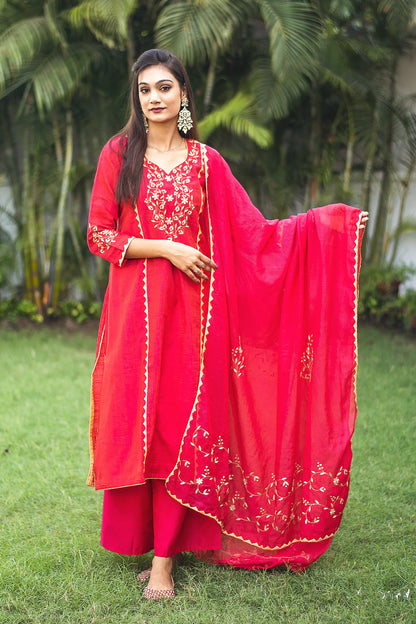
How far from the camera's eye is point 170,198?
8.38 ft

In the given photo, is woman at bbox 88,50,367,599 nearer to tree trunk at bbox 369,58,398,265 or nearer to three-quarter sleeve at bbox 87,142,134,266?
three-quarter sleeve at bbox 87,142,134,266

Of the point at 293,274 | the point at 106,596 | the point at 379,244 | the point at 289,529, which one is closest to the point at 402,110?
the point at 379,244

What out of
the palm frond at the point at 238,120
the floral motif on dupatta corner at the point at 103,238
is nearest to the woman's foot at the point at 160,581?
the floral motif on dupatta corner at the point at 103,238

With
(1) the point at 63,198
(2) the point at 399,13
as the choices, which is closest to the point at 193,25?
(2) the point at 399,13

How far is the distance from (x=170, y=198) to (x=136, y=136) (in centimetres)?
28

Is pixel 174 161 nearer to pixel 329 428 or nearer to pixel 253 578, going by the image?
pixel 329 428

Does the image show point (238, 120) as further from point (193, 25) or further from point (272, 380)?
point (272, 380)

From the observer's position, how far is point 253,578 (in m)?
2.70

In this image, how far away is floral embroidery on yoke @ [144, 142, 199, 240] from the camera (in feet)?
8.38

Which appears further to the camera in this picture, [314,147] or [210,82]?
[314,147]

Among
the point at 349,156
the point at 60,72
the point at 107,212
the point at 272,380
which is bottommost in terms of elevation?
the point at 272,380

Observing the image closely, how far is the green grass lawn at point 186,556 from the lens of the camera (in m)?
2.46

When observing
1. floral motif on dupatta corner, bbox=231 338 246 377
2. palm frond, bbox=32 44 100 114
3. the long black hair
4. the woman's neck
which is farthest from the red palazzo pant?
palm frond, bbox=32 44 100 114

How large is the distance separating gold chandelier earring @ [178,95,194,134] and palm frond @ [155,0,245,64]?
3664mm
